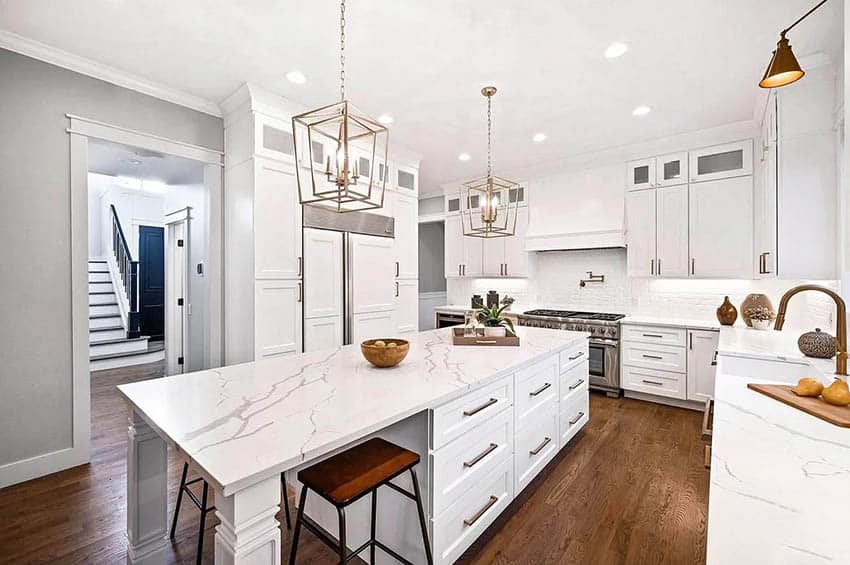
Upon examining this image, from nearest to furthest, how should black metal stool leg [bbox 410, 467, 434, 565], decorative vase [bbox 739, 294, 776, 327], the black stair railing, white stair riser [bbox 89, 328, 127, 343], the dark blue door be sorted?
1. black metal stool leg [bbox 410, 467, 434, 565]
2. decorative vase [bbox 739, 294, 776, 327]
3. white stair riser [bbox 89, 328, 127, 343]
4. the black stair railing
5. the dark blue door

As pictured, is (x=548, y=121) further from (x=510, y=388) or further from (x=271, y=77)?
(x=510, y=388)

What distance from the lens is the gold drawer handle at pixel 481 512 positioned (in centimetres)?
182

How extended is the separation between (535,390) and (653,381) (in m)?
2.51

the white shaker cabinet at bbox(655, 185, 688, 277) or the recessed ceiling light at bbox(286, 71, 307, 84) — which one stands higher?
the recessed ceiling light at bbox(286, 71, 307, 84)

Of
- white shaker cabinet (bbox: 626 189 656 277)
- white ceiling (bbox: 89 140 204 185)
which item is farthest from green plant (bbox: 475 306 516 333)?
white ceiling (bbox: 89 140 204 185)

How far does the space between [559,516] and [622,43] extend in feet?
9.56

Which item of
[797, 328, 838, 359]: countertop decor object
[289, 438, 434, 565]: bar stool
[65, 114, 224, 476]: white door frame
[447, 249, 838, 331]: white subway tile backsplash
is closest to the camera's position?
[289, 438, 434, 565]: bar stool

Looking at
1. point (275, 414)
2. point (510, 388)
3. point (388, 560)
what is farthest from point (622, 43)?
point (388, 560)

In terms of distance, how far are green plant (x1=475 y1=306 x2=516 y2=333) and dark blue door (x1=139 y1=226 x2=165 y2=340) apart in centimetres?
669

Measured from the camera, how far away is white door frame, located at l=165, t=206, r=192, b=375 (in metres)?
5.14

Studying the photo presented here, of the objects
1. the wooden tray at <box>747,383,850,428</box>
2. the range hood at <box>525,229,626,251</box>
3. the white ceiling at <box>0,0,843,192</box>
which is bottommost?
the wooden tray at <box>747,383,850,428</box>

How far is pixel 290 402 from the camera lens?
60.0 inches

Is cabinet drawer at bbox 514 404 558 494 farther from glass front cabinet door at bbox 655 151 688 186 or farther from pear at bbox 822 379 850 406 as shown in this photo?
glass front cabinet door at bbox 655 151 688 186

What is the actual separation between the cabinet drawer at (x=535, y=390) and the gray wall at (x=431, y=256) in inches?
188
